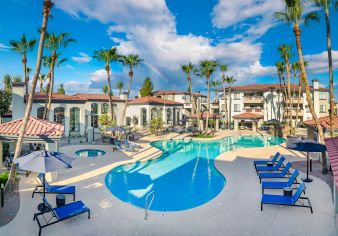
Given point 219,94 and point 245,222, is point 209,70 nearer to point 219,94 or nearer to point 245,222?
point 219,94

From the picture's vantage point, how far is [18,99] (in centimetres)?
2738

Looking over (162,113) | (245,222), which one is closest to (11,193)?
(245,222)

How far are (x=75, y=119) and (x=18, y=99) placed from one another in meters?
8.97

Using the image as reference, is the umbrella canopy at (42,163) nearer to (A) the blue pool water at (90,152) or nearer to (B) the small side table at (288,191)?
(B) the small side table at (288,191)

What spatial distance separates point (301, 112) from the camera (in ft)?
171

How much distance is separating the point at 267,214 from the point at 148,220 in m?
4.58

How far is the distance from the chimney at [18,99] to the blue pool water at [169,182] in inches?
658

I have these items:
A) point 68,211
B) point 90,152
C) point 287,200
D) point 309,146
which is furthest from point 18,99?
point 309,146

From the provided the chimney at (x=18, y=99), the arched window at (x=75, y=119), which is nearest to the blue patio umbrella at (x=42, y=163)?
the chimney at (x=18, y=99)

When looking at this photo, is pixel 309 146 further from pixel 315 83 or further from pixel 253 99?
pixel 315 83

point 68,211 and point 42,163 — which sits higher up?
point 42,163

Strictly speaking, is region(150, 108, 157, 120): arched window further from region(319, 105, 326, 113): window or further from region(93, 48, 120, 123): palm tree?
region(319, 105, 326, 113): window

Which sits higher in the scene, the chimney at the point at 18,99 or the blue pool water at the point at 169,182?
the chimney at the point at 18,99

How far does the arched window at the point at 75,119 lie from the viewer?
1385 inches
